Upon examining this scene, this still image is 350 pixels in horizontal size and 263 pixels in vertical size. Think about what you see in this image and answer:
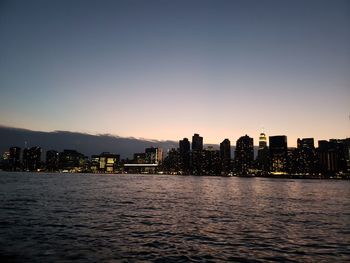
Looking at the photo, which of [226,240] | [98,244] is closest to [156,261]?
[98,244]

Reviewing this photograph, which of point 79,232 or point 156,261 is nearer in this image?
point 156,261

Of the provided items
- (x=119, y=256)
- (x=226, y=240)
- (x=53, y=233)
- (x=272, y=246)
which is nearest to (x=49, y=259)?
(x=119, y=256)

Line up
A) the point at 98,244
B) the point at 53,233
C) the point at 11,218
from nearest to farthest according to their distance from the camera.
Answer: the point at 98,244, the point at 53,233, the point at 11,218

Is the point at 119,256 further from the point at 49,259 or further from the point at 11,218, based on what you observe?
the point at 11,218

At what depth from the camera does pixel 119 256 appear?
1994 centimetres

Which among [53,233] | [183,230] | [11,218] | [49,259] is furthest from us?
[11,218]

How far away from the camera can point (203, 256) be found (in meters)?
20.5

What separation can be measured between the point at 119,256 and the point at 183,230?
10.7m

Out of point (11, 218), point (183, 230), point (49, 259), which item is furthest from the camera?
point (11, 218)

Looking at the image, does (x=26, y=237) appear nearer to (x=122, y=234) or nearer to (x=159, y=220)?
(x=122, y=234)

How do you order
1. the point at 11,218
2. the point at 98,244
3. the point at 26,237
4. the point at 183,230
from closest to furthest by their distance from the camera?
the point at 98,244 < the point at 26,237 < the point at 183,230 < the point at 11,218

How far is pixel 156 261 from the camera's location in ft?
63.2

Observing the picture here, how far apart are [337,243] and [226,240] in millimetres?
8598

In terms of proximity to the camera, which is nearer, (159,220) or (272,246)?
(272,246)
